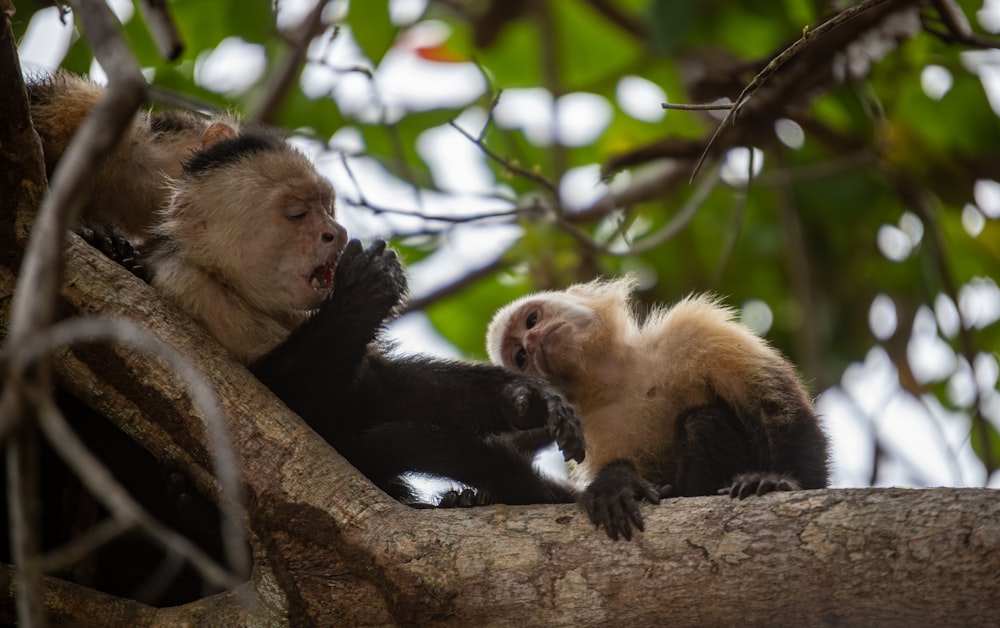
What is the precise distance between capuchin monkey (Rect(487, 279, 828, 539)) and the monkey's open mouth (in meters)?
1.02

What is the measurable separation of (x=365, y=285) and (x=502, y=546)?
49.0 inches

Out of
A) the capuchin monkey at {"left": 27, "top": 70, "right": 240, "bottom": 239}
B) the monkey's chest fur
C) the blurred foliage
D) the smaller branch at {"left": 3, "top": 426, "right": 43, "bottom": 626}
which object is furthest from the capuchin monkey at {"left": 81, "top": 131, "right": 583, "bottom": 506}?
the smaller branch at {"left": 3, "top": 426, "right": 43, "bottom": 626}

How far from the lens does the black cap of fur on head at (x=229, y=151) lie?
4.36 m

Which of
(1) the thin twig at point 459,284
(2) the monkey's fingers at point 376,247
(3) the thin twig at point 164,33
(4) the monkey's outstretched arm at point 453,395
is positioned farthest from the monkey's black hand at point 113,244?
(1) the thin twig at point 459,284

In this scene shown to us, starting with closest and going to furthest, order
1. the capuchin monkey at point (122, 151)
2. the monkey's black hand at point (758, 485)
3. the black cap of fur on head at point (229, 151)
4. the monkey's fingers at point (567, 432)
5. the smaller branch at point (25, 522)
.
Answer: the smaller branch at point (25, 522)
the monkey's black hand at point (758, 485)
the monkey's fingers at point (567, 432)
the black cap of fur on head at point (229, 151)
the capuchin monkey at point (122, 151)

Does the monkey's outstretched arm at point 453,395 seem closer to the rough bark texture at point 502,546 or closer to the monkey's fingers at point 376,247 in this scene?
the monkey's fingers at point 376,247

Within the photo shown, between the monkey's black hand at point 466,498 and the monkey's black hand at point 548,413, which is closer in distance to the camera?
the monkey's black hand at point 548,413

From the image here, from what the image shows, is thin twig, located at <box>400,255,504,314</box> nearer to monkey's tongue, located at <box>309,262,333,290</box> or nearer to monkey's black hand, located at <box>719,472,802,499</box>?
monkey's tongue, located at <box>309,262,333,290</box>

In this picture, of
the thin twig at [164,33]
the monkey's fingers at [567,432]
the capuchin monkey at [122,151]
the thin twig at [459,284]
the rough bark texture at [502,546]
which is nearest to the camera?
the thin twig at [164,33]

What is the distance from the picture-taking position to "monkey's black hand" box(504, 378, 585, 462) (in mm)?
3961

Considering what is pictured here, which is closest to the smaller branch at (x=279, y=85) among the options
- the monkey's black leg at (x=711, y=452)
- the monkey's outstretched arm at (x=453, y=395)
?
the monkey's outstretched arm at (x=453, y=395)

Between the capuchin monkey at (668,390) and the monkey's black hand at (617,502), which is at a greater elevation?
the capuchin monkey at (668,390)

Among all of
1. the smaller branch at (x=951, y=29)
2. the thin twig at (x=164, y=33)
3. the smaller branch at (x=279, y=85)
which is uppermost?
the smaller branch at (x=279, y=85)

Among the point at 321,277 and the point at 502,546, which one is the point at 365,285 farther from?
the point at 502,546
